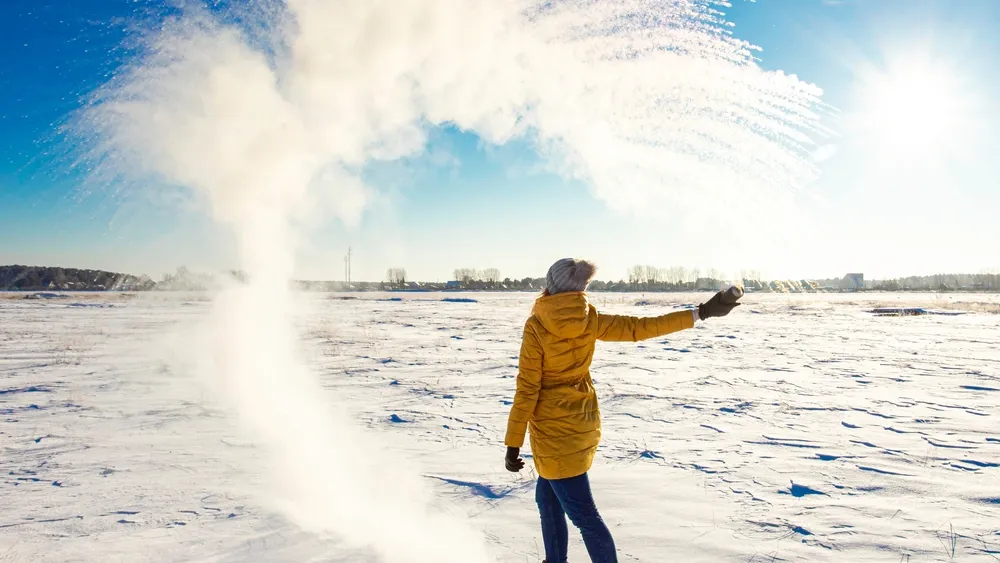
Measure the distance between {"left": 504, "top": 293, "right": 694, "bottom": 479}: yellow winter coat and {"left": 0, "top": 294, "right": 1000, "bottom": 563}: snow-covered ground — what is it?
3.48 feet

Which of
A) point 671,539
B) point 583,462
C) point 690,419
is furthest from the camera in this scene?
point 690,419

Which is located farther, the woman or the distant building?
the distant building

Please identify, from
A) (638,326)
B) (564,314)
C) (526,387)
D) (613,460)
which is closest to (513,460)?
(526,387)

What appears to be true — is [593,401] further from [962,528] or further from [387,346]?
[387,346]

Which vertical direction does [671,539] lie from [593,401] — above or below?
below

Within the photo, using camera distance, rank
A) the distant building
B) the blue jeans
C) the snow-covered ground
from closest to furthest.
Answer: the blue jeans < the snow-covered ground < the distant building

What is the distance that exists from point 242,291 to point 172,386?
2.14 meters

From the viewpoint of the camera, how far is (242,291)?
9.88 m

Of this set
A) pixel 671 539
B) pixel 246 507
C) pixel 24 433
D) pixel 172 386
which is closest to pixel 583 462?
pixel 671 539

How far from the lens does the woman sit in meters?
2.59

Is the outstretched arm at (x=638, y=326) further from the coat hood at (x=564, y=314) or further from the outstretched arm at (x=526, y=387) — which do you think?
the outstretched arm at (x=526, y=387)

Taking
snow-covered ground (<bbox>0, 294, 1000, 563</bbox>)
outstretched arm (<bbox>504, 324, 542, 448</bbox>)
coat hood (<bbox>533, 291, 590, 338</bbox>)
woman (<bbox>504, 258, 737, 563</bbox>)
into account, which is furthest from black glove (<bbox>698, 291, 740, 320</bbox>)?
snow-covered ground (<bbox>0, 294, 1000, 563</bbox>)

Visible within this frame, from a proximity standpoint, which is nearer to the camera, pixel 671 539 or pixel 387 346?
pixel 671 539

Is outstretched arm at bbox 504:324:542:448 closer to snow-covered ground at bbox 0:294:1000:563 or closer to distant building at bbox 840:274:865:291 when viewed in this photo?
snow-covered ground at bbox 0:294:1000:563
